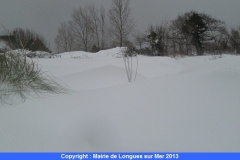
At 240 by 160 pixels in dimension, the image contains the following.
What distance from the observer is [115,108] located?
1.05m

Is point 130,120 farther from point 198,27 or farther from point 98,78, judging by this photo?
point 198,27

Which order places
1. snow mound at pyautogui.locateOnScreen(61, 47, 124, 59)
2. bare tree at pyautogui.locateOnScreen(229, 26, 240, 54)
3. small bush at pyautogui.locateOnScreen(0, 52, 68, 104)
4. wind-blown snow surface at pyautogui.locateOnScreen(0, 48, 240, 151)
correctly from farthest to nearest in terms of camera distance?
bare tree at pyautogui.locateOnScreen(229, 26, 240, 54), snow mound at pyautogui.locateOnScreen(61, 47, 124, 59), small bush at pyautogui.locateOnScreen(0, 52, 68, 104), wind-blown snow surface at pyautogui.locateOnScreen(0, 48, 240, 151)

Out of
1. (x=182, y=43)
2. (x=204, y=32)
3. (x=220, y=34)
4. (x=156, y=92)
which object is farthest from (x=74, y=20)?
(x=156, y=92)

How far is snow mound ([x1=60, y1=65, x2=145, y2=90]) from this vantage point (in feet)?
6.72

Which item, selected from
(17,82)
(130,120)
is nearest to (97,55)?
(17,82)

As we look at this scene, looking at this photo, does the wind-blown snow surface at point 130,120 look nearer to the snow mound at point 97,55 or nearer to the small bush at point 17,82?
the small bush at point 17,82

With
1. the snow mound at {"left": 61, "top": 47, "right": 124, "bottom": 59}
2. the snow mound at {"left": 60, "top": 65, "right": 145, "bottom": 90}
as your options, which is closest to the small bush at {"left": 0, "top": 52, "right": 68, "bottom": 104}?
the snow mound at {"left": 60, "top": 65, "right": 145, "bottom": 90}

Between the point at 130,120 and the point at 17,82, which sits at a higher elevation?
the point at 17,82

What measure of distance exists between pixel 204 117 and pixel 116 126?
0.62 meters

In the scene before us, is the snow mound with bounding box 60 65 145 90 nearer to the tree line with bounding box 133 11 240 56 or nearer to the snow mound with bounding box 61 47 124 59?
the snow mound with bounding box 61 47 124 59

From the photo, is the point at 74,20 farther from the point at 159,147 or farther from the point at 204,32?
the point at 159,147

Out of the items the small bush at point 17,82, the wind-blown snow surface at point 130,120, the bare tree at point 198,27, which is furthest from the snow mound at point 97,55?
the bare tree at point 198,27

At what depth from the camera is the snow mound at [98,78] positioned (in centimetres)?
205

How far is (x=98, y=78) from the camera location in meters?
2.33
